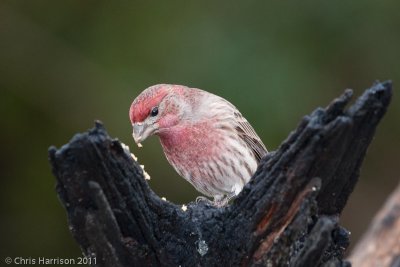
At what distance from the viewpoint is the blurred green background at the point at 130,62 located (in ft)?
30.2

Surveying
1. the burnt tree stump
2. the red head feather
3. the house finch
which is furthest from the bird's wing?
the burnt tree stump

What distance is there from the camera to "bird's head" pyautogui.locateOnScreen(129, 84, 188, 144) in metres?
6.59

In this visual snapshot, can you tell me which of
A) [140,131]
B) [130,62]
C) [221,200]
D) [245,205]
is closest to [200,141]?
[221,200]

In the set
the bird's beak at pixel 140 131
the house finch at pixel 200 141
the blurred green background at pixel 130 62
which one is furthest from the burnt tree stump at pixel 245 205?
the blurred green background at pixel 130 62

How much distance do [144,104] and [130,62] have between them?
285cm

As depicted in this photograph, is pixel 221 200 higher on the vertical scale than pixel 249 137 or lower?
lower

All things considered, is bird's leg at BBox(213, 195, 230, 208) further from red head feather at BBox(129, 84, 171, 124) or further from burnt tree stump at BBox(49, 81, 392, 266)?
burnt tree stump at BBox(49, 81, 392, 266)

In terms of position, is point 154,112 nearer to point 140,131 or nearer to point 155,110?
point 155,110

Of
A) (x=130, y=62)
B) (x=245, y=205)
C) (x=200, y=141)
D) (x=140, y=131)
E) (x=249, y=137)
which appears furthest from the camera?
(x=130, y=62)

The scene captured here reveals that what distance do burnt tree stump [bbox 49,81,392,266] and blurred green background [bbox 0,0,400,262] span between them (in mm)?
3944

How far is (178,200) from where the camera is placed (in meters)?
9.53

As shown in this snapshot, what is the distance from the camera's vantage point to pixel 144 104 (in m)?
6.62

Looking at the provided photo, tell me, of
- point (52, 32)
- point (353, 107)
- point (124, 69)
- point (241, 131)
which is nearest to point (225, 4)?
point (124, 69)

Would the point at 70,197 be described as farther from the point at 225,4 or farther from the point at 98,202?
the point at 225,4
